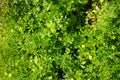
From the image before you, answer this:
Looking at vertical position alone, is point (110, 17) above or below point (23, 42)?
above

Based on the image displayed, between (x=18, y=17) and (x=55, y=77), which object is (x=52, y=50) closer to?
(x=55, y=77)

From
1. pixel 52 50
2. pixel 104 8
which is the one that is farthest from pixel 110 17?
pixel 52 50

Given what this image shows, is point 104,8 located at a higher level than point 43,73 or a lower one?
higher

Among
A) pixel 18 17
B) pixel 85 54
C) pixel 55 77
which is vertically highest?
pixel 18 17

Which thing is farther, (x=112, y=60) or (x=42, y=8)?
(x=42, y=8)

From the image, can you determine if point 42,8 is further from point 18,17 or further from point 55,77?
point 55,77

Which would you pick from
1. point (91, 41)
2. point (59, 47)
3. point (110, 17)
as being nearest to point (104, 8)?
point (110, 17)
